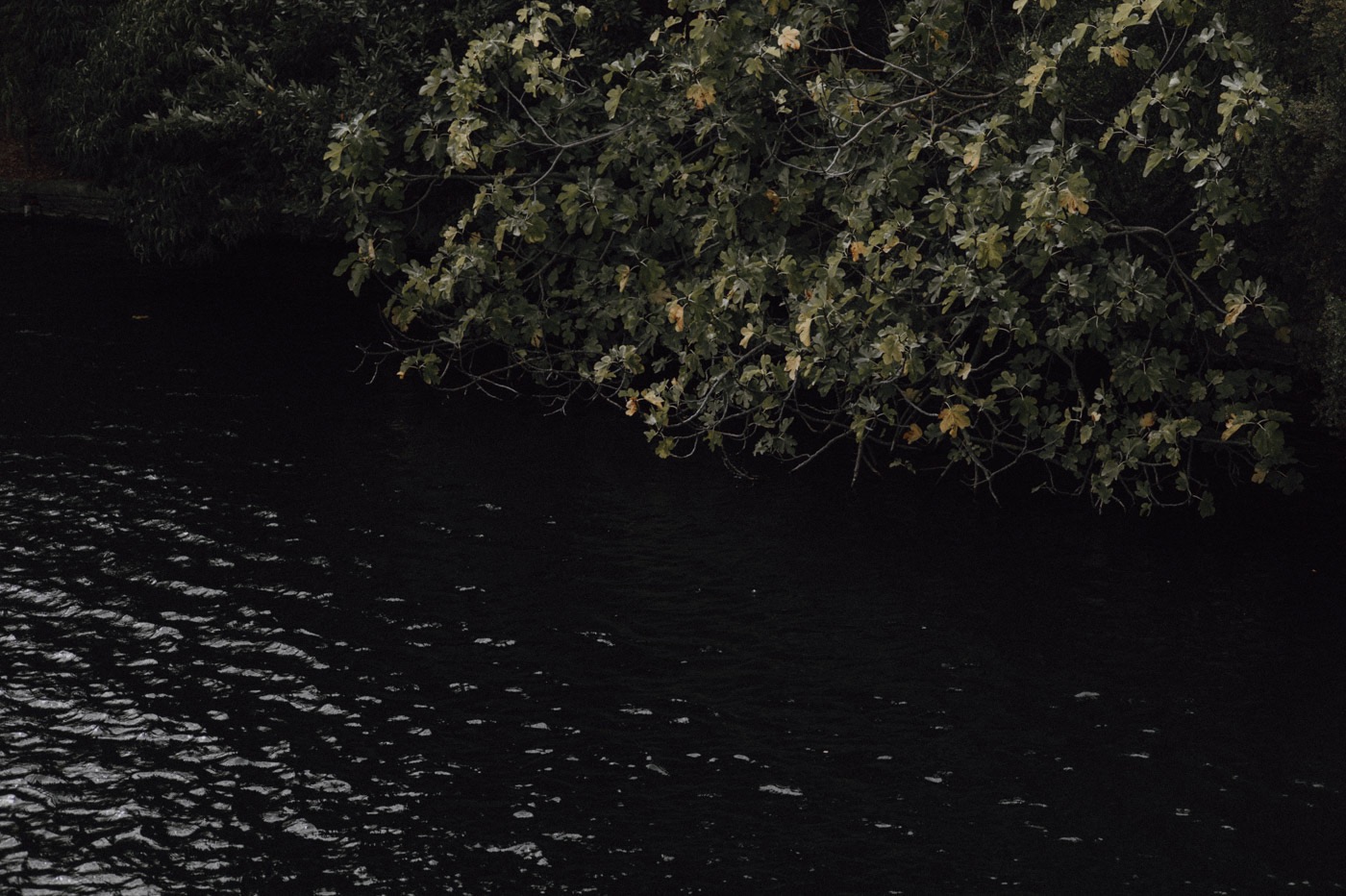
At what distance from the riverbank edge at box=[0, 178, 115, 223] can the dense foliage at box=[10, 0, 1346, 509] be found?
10867 millimetres

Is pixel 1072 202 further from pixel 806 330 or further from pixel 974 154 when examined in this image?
pixel 806 330

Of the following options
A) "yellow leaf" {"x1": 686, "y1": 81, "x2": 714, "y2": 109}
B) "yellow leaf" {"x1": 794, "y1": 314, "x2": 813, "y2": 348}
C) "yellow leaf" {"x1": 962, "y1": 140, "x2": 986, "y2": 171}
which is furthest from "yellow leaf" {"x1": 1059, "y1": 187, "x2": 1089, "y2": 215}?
"yellow leaf" {"x1": 686, "y1": 81, "x2": 714, "y2": 109}

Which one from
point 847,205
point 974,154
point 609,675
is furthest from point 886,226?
point 609,675

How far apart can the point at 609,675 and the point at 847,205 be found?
7.23 m

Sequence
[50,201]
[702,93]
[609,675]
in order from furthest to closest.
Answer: [50,201] → [702,93] → [609,675]

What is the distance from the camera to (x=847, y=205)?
61.1 ft

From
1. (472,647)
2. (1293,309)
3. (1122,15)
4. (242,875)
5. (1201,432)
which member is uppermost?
(1122,15)

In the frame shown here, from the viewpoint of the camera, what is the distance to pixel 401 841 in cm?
1133

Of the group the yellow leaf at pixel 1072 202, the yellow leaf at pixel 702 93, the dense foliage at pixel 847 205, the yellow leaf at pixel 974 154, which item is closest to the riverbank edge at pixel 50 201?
the dense foliage at pixel 847 205

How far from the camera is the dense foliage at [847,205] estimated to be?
17375mm

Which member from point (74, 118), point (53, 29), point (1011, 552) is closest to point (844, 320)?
point (1011, 552)

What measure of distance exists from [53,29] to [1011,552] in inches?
1028

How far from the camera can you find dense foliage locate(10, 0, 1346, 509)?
57.0 feet

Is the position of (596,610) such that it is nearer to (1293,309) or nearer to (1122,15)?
(1122,15)
